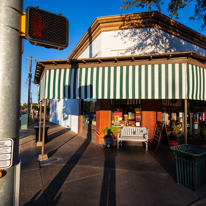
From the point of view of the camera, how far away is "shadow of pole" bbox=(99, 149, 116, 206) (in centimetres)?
358

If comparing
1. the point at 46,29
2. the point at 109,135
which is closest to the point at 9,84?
the point at 46,29

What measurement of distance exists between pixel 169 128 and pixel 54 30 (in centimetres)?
917

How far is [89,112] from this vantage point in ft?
35.9

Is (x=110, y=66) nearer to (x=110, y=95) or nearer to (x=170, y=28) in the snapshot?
(x=110, y=95)

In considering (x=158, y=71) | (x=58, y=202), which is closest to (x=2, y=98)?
(x=58, y=202)

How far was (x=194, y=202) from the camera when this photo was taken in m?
3.56

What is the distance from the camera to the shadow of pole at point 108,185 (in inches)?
141

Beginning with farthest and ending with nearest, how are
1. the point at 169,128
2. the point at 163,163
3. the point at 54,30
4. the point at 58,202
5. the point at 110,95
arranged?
the point at 169,128 < the point at 110,95 < the point at 163,163 < the point at 58,202 < the point at 54,30

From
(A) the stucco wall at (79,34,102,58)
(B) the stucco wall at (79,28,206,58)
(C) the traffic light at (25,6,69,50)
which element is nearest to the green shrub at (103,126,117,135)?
(B) the stucco wall at (79,28,206,58)

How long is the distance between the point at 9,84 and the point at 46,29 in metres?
0.82

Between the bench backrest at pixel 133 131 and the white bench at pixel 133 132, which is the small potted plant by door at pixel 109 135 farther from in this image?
the bench backrest at pixel 133 131

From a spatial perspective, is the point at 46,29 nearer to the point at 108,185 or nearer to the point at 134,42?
the point at 108,185

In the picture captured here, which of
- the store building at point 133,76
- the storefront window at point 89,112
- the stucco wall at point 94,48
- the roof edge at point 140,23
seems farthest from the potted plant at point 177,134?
the stucco wall at point 94,48

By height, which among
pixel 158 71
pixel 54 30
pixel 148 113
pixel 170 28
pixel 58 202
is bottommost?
pixel 58 202
